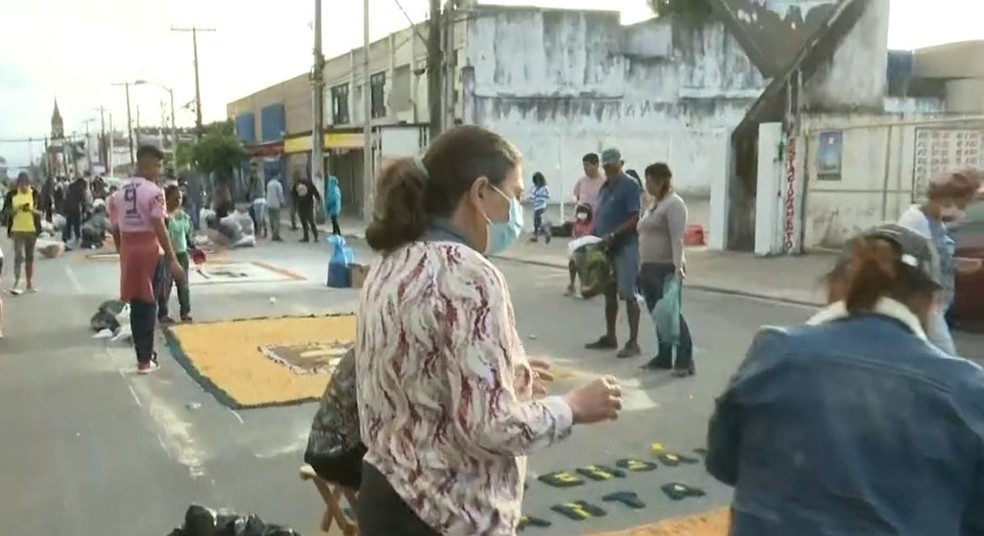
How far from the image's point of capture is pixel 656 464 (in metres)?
6.11

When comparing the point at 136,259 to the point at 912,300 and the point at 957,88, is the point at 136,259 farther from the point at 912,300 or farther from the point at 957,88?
the point at 957,88

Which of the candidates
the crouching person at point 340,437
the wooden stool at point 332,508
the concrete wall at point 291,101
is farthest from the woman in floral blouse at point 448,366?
the concrete wall at point 291,101

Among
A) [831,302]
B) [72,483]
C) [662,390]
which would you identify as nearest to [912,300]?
[831,302]

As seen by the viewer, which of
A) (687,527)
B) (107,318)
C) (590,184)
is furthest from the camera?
(590,184)

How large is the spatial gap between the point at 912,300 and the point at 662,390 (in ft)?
19.4

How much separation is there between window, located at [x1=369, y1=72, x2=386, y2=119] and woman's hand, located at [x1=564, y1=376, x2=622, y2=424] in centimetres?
3810

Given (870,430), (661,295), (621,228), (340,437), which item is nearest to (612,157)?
(621,228)

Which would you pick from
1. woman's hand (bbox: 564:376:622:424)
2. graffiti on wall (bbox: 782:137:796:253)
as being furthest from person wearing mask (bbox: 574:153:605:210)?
woman's hand (bbox: 564:376:622:424)

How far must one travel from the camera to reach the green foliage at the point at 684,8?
3625 cm

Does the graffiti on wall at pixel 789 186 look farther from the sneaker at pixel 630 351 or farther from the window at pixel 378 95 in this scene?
the window at pixel 378 95

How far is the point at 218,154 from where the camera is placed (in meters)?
46.2

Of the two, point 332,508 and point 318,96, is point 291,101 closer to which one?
point 318,96

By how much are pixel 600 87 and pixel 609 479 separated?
27.7 m

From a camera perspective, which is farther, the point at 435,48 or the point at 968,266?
the point at 435,48
